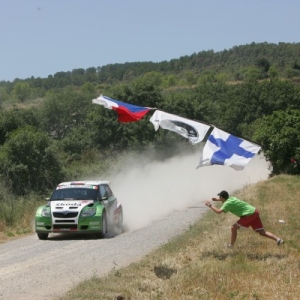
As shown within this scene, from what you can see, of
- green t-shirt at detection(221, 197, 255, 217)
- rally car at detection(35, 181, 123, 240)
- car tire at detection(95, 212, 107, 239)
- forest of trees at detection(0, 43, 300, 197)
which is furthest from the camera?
forest of trees at detection(0, 43, 300, 197)

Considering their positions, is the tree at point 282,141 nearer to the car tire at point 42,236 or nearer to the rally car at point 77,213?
the rally car at point 77,213

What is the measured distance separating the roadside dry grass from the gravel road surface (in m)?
0.68

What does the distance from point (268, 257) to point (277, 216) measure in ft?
22.6

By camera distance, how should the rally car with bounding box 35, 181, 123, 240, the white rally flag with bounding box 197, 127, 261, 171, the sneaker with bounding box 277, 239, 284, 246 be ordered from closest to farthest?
1. the sneaker with bounding box 277, 239, 284, 246
2. the white rally flag with bounding box 197, 127, 261, 171
3. the rally car with bounding box 35, 181, 123, 240

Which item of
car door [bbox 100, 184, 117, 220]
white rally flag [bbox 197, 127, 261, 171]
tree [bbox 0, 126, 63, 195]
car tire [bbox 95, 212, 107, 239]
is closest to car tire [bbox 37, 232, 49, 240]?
car tire [bbox 95, 212, 107, 239]

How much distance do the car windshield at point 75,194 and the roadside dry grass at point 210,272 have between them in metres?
3.72

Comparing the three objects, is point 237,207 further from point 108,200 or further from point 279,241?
point 108,200

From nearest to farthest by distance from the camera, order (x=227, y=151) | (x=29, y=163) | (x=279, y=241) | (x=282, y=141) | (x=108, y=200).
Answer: (x=279, y=241) < (x=227, y=151) < (x=108, y=200) < (x=282, y=141) < (x=29, y=163)

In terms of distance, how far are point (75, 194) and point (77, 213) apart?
51.3 inches

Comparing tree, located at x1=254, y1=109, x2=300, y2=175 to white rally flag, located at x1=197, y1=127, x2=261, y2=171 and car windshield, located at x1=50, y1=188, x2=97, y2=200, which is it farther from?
white rally flag, located at x1=197, y1=127, x2=261, y2=171

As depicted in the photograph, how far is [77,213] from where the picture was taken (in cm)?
1834

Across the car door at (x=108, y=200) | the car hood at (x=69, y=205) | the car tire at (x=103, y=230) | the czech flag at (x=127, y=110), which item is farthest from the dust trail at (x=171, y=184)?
the czech flag at (x=127, y=110)

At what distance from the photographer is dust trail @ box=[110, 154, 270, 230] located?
1111 inches

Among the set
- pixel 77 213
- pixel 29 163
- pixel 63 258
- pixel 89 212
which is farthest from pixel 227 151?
pixel 29 163
